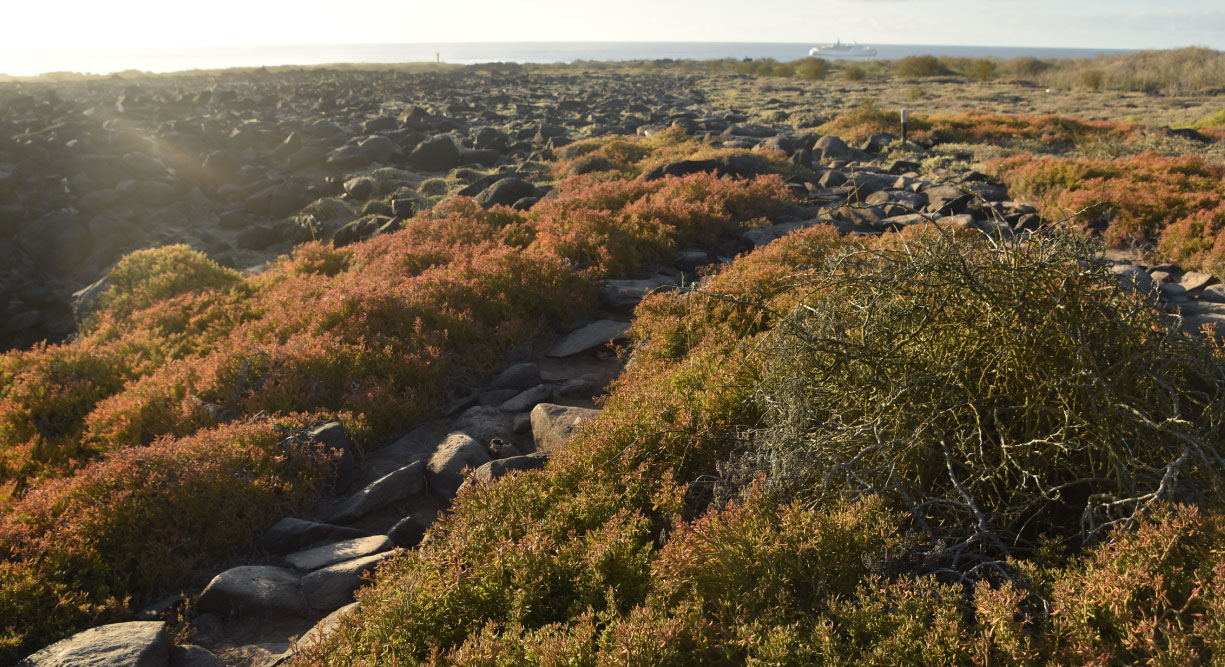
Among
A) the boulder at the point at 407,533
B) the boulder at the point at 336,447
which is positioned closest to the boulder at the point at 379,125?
the boulder at the point at 336,447

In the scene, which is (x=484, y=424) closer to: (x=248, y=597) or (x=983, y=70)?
(x=248, y=597)

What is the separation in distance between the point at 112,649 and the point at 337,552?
5.09 ft

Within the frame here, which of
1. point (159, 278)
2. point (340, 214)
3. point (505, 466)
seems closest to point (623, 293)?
point (505, 466)

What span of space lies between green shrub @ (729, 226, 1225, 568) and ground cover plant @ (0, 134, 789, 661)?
4654mm

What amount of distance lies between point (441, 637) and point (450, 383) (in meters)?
4.72

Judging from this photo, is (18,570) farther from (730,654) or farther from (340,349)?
(730,654)

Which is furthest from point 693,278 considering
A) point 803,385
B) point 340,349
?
point 803,385

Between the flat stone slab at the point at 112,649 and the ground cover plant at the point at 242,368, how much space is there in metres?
0.45

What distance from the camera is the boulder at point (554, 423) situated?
6.52 metres

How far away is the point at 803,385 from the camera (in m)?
4.71

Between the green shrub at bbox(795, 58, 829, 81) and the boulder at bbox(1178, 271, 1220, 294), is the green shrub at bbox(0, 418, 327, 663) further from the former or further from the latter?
the green shrub at bbox(795, 58, 829, 81)

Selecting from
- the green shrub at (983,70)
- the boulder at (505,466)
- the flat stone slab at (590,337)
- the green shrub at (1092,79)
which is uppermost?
the green shrub at (983,70)

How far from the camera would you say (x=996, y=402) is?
4250mm

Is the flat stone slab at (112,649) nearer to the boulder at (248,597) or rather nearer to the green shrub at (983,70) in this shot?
the boulder at (248,597)
